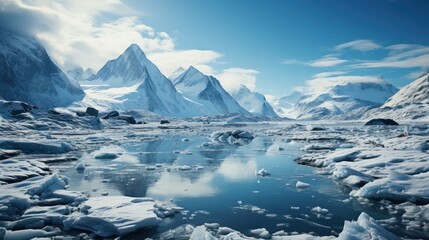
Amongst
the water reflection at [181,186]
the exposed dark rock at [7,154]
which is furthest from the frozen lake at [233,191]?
the exposed dark rock at [7,154]

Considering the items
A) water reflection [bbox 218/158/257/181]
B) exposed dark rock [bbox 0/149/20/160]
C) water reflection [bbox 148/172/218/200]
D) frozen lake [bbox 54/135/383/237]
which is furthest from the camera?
exposed dark rock [bbox 0/149/20/160]

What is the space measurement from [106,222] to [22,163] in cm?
1359

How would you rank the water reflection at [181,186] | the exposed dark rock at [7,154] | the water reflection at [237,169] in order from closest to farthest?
1. the water reflection at [181,186]
2. the water reflection at [237,169]
3. the exposed dark rock at [7,154]

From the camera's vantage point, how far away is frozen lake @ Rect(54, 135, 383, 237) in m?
13.0

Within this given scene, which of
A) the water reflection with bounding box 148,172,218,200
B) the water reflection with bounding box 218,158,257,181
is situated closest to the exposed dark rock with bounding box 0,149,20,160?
the water reflection with bounding box 148,172,218,200

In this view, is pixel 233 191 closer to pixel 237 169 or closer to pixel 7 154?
pixel 237 169

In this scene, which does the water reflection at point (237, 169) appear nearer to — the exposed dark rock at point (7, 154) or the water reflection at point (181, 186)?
the water reflection at point (181, 186)

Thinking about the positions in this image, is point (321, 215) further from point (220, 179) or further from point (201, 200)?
point (220, 179)

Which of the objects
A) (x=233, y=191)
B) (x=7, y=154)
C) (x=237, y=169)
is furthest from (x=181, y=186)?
(x=7, y=154)

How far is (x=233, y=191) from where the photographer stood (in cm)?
1814

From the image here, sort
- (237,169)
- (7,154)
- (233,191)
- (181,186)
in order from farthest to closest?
(7,154) → (237,169) → (181,186) → (233,191)

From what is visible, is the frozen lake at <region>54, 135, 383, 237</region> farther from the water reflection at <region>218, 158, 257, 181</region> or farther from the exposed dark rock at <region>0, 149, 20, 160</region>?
the exposed dark rock at <region>0, 149, 20, 160</region>

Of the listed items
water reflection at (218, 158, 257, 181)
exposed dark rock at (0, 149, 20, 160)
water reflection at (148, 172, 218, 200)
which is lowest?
exposed dark rock at (0, 149, 20, 160)

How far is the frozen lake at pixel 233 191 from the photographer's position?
13.0 metres
